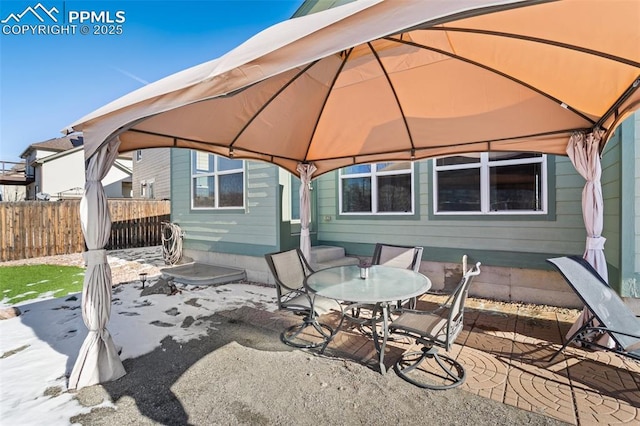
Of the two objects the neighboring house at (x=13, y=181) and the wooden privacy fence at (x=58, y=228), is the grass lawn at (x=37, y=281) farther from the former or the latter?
the neighboring house at (x=13, y=181)

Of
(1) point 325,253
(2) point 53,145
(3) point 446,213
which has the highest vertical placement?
(2) point 53,145

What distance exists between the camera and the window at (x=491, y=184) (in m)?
4.96

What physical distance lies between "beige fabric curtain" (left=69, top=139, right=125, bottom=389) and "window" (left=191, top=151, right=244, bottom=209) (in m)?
4.09

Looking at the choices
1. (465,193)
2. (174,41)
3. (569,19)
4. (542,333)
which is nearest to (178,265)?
(174,41)

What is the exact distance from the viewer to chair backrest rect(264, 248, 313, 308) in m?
3.69

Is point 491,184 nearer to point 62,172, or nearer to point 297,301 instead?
point 297,301

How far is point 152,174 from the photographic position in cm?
1609

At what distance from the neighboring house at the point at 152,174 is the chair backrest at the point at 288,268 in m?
12.0

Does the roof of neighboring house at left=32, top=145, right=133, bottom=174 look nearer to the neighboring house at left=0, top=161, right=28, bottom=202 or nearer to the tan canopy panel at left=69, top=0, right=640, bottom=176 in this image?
the neighboring house at left=0, top=161, right=28, bottom=202

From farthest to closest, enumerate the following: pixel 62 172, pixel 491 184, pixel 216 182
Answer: pixel 62 172
pixel 216 182
pixel 491 184

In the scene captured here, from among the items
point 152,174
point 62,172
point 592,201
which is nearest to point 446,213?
point 592,201

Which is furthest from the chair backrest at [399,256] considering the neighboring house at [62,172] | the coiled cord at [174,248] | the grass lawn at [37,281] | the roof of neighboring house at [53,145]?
the roof of neighboring house at [53,145]

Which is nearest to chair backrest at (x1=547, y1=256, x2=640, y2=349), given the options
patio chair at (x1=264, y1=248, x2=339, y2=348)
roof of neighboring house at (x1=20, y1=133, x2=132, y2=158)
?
patio chair at (x1=264, y1=248, x2=339, y2=348)

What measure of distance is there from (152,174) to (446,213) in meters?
15.9
